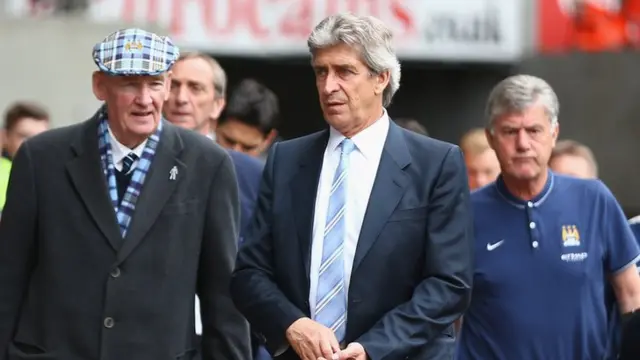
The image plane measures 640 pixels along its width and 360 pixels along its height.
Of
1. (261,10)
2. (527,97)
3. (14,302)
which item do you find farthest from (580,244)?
(261,10)

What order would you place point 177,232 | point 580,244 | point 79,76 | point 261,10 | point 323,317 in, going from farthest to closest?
1. point 261,10
2. point 79,76
3. point 580,244
4. point 177,232
5. point 323,317

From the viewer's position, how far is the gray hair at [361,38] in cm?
552

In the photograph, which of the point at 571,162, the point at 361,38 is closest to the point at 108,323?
the point at 361,38

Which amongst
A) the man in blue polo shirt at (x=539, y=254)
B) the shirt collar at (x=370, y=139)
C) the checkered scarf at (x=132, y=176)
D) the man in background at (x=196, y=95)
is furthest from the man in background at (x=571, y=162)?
the checkered scarf at (x=132, y=176)

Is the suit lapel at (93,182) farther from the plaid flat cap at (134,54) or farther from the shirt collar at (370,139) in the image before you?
the shirt collar at (370,139)

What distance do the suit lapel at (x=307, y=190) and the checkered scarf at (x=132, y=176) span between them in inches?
23.4

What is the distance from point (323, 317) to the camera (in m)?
5.51

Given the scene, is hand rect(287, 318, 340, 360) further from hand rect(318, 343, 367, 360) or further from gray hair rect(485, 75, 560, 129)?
gray hair rect(485, 75, 560, 129)

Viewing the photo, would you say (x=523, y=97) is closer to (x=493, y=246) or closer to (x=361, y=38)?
(x=493, y=246)

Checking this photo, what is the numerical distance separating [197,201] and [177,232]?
148 millimetres

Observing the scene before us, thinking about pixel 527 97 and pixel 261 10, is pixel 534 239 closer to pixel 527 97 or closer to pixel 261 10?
pixel 527 97

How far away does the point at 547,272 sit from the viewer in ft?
21.7

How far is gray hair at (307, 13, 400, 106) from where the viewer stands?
5520 mm

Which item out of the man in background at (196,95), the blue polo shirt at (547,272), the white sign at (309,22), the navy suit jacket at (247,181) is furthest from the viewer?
the white sign at (309,22)
